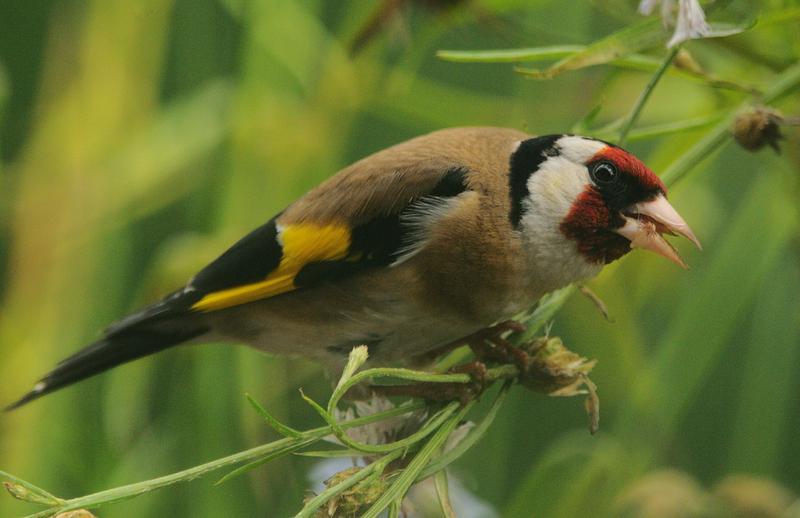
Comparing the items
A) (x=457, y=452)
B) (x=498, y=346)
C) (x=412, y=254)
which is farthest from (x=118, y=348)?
(x=457, y=452)

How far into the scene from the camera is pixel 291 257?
1.18 m

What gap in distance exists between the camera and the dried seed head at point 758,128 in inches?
36.3

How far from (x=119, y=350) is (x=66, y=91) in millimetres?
714

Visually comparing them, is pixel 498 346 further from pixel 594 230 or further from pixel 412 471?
pixel 412 471

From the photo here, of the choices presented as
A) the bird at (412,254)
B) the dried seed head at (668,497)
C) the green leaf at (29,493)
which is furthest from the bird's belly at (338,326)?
the green leaf at (29,493)

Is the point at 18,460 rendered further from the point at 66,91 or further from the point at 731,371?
the point at 731,371

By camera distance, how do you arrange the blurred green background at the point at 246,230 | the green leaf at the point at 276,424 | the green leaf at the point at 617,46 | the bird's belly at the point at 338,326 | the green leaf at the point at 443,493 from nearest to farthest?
the green leaf at the point at 276,424 → the green leaf at the point at 443,493 → the green leaf at the point at 617,46 → the bird's belly at the point at 338,326 → the blurred green background at the point at 246,230

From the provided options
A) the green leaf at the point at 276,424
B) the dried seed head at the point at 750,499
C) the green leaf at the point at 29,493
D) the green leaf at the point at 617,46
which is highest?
the green leaf at the point at 617,46

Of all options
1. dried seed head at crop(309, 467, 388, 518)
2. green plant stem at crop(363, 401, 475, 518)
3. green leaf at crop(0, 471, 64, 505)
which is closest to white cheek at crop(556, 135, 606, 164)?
green plant stem at crop(363, 401, 475, 518)

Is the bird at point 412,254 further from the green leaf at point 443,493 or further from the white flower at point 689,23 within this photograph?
the green leaf at point 443,493

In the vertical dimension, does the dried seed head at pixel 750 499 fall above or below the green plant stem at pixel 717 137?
below

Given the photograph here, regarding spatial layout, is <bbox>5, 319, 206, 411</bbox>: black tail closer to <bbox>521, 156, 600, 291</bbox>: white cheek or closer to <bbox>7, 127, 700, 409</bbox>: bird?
<bbox>7, 127, 700, 409</bbox>: bird

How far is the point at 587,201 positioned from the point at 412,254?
0.18m

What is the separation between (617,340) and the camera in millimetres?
1567
